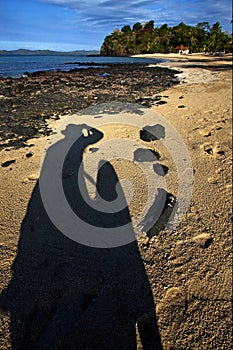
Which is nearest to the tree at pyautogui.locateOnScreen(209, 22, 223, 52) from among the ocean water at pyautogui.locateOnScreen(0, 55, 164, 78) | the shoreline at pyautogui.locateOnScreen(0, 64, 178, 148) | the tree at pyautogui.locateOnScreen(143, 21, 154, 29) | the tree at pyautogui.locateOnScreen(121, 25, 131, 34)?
the ocean water at pyautogui.locateOnScreen(0, 55, 164, 78)

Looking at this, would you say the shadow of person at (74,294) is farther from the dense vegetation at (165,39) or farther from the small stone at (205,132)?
the dense vegetation at (165,39)

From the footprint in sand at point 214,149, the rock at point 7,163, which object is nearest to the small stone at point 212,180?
the footprint in sand at point 214,149

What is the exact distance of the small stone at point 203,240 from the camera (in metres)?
2.70

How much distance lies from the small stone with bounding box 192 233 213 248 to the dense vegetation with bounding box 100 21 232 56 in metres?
76.1

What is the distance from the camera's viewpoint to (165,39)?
261 feet

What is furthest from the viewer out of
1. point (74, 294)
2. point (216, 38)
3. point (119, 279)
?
point (216, 38)

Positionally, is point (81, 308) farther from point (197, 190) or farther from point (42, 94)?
point (42, 94)

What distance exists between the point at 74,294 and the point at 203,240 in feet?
5.31

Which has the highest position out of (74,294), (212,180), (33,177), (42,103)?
(42,103)

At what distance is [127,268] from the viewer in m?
2.45

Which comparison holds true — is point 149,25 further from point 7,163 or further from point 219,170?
point 7,163

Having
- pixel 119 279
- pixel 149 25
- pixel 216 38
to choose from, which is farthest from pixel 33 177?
pixel 149 25

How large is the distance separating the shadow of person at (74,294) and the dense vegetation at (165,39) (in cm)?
7685

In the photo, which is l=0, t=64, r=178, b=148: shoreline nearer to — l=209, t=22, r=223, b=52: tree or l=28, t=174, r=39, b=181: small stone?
l=28, t=174, r=39, b=181: small stone
